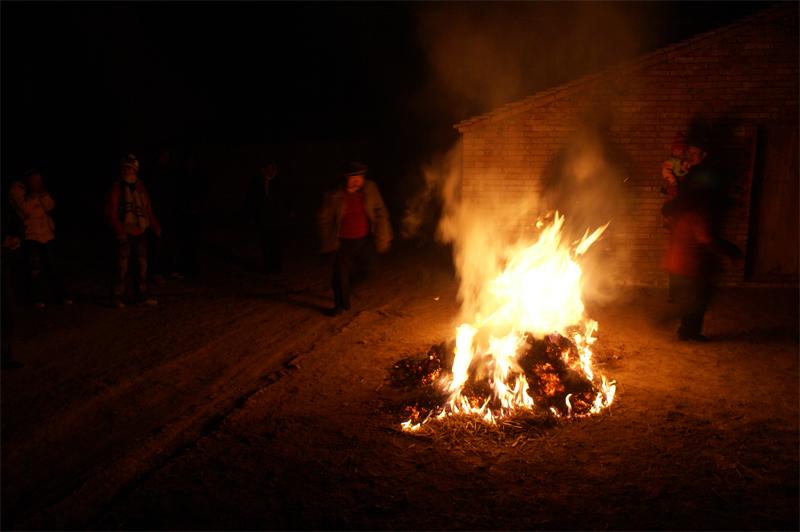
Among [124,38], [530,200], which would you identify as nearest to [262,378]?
[530,200]

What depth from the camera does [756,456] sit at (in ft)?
15.7

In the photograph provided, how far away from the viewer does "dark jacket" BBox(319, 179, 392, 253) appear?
27.0 feet

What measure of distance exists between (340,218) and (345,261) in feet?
2.01

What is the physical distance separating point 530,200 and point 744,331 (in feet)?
12.6

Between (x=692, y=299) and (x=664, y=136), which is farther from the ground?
(x=664, y=136)

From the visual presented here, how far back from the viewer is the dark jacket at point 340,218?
8.24m

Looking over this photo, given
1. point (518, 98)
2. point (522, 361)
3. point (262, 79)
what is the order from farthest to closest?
point (262, 79) < point (518, 98) < point (522, 361)

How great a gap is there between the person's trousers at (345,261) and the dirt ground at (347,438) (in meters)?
0.47

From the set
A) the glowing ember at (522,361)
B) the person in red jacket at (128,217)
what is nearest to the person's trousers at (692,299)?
the glowing ember at (522,361)

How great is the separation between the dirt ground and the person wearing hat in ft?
2.53

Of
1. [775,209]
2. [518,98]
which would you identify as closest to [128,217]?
[775,209]

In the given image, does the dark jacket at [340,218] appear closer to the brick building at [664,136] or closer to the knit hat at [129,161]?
the brick building at [664,136]

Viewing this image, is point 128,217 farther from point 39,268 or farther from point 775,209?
point 775,209

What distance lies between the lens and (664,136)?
9.89 meters
